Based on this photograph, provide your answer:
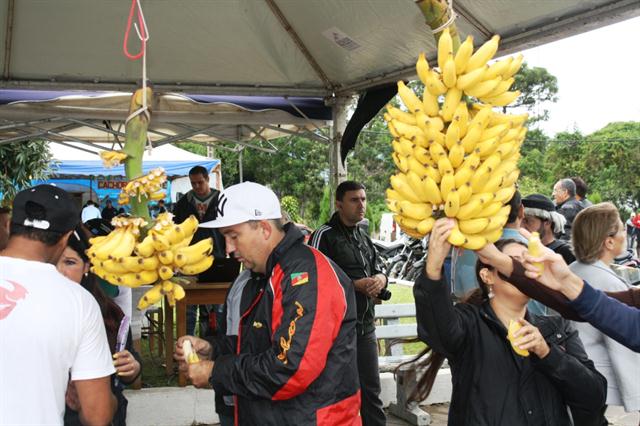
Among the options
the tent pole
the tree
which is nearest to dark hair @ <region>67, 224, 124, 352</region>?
the tent pole

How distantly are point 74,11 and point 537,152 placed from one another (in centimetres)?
2913

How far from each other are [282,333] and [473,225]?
3.02 ft

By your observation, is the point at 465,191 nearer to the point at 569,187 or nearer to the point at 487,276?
the point at 487,276

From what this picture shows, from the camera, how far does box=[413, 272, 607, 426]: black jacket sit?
7.36 ft

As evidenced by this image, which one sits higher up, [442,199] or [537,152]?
[537,152]

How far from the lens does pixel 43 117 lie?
6.31 meters

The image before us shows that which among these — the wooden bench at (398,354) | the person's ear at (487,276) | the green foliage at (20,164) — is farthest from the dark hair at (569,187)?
the green foliage at (20,164)

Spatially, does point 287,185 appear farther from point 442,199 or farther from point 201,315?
point 442,199

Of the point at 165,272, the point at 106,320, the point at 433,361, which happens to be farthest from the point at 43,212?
the point at 433,361

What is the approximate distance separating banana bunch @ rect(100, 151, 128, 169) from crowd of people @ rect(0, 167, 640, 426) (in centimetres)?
27

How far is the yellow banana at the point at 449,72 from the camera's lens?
1.73 meters

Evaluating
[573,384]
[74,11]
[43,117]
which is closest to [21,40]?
[74,11]

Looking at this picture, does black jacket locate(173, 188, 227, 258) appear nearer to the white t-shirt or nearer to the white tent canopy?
the white tent canopy

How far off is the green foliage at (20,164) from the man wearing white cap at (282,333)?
1099 centimetres
